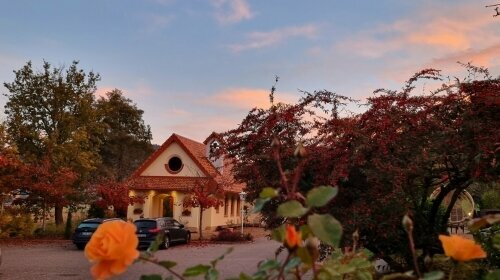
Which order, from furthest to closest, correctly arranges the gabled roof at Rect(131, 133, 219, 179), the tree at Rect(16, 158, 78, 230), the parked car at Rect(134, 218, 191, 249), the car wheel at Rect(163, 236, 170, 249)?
1. the gabled roof at Rect(131, 133, 219, 179)
2. the tree at Rect(16, 158, 78, 230)
3. the car wheel at Rect(163, 236, 170, 249)
4. the parked car at Rect(134, 218, 191, 249)

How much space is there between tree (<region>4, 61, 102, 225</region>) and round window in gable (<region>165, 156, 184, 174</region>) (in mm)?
4987

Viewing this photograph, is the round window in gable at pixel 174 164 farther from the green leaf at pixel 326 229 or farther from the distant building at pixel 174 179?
the green leaf at pixel 326 229

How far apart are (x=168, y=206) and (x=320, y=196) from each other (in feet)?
114

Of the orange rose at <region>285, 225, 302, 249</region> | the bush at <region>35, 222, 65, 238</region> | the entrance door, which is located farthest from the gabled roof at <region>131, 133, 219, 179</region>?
the orange rose at <region>285, 225, 302, 249</region>

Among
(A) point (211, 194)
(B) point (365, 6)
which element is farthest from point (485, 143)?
(A) point (211, 194)

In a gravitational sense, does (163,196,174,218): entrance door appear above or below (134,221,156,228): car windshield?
above

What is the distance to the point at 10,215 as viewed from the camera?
2755cm

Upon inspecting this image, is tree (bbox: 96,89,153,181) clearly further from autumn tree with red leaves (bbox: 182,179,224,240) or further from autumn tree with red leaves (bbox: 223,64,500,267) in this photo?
autumn tree with red leaves (bbox: 223,64,500,267)

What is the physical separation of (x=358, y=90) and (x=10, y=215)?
80.4ft

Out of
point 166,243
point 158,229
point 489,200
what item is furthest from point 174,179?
point 489,200

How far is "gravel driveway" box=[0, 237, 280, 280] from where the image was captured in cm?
1403

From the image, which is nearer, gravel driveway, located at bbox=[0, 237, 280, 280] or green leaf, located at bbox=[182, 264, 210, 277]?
green leaf, located at bbox=[182, 264, 210, 277]

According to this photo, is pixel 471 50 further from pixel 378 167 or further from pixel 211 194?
pixel 211 194

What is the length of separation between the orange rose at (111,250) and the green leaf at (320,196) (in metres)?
0.44
